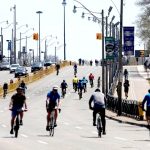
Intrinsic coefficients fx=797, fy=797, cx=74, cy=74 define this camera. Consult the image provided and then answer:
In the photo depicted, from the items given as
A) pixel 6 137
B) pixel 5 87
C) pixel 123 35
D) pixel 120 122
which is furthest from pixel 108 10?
pixel 6 137

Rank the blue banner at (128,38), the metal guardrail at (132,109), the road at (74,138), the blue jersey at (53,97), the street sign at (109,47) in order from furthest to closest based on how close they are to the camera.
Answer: the street sign at (109,47)
the blue banner at (128,38)
the metal guardrail at (132,109)
the blue jersey at (53,97)
the road at (74,138)

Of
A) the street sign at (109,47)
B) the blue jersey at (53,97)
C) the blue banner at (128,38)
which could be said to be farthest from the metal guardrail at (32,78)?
the blue jersey at (53,97)

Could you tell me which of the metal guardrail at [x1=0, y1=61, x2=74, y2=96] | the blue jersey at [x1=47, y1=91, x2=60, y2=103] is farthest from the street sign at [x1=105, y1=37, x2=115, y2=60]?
the metal guardrail at [x1=0, y1=61, x2=74, y2=96]

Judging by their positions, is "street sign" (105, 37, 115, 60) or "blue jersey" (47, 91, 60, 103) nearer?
"blue jersey" (47, 91, 60, 103)

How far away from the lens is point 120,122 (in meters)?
37.3

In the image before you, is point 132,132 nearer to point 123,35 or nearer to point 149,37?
point 123,35

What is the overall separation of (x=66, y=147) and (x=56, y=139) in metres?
3.42

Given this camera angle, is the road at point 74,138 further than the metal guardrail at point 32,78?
No

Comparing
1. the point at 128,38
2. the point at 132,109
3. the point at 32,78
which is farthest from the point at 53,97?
the point at 32,78

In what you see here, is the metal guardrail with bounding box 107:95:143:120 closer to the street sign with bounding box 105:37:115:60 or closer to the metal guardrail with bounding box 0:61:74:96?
the street sign with bounding box 105:37:115:60

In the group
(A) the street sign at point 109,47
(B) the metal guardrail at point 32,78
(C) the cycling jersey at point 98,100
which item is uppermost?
(A) the street sign at point 109,47

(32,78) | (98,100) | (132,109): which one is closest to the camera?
(98,100)

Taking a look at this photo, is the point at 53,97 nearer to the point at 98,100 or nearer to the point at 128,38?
the point at 98,100

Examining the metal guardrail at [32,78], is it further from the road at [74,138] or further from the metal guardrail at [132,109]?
the road at [74,138]
